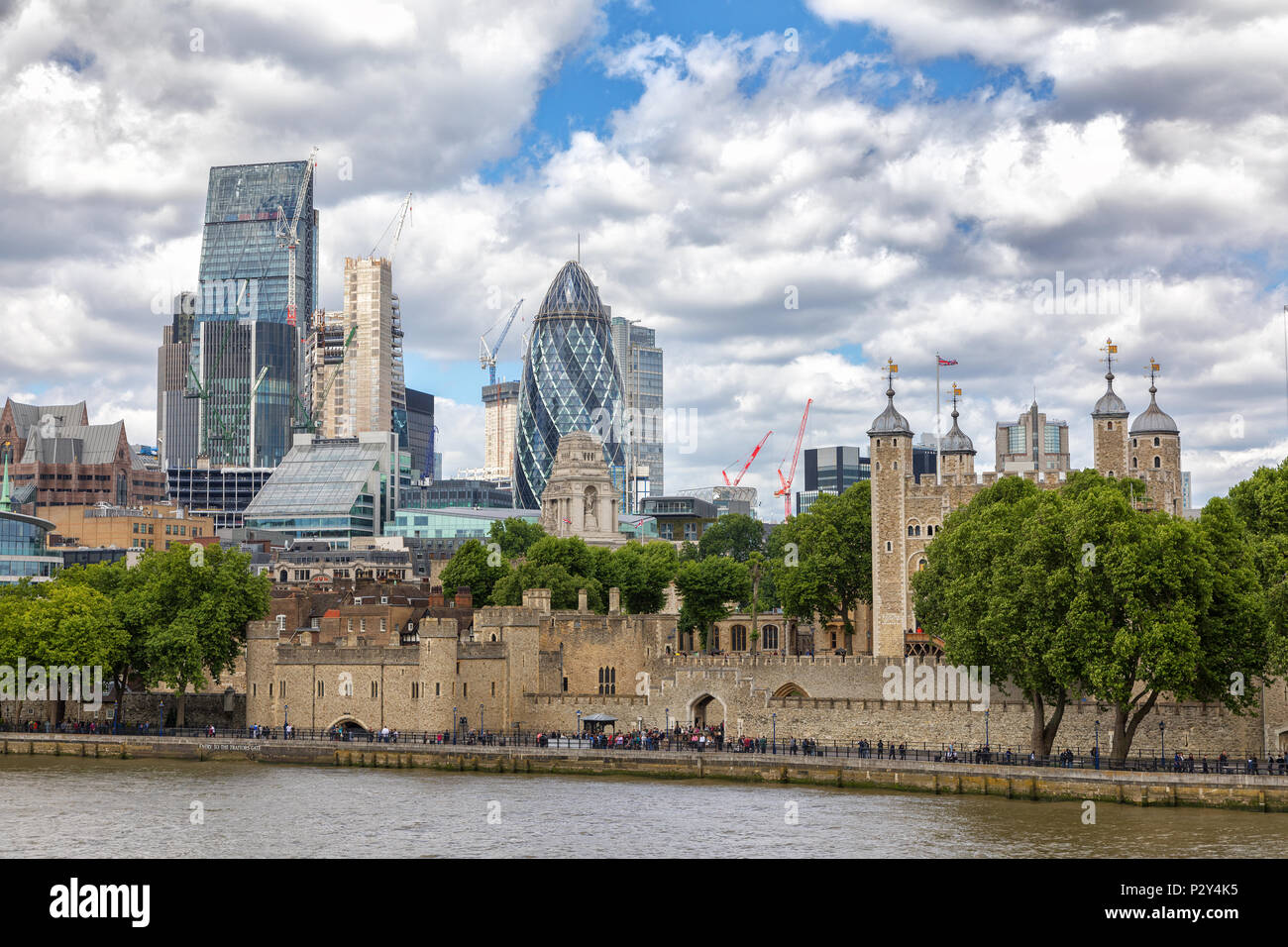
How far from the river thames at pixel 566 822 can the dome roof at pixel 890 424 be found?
1335 inches

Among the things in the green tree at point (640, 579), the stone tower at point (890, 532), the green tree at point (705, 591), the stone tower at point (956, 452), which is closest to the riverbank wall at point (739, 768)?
the stone tower at point (890, 532)

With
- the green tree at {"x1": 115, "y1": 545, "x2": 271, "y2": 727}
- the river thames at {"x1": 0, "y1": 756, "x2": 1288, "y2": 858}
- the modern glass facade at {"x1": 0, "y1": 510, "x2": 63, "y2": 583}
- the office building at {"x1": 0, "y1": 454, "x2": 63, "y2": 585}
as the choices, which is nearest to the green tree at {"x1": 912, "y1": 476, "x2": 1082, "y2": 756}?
the river thames at {"x1": 0, "y1": 756, "x2": 1288, "y2": 858}

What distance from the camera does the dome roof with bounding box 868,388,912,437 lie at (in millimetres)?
97875

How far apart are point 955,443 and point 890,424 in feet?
34.1

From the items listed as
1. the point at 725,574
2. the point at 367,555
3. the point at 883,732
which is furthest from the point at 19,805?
the point at 367,555

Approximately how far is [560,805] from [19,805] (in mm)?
19136

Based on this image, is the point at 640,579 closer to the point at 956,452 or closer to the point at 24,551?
the point at 956,452

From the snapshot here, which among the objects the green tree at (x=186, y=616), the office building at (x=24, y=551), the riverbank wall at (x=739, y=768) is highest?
the office building at (x=24, y=551)

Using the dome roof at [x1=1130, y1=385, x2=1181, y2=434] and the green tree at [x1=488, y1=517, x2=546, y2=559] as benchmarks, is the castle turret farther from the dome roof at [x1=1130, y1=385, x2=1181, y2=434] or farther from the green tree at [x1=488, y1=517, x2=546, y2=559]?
the green tree at [x1=488, y1=517, x2=546, y2=559]

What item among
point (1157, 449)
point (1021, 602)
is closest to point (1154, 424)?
point (1157, 449)

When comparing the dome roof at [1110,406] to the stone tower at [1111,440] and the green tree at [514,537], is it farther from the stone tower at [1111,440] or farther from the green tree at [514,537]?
the green tree at [514,537]

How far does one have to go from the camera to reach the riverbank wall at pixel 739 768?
5788 centimetres
